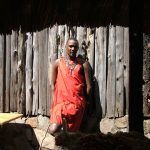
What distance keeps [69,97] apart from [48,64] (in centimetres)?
73

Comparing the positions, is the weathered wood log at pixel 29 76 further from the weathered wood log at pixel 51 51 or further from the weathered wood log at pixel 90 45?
the weathered wood log at pixel 90 45

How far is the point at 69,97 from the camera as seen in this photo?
8.76 m

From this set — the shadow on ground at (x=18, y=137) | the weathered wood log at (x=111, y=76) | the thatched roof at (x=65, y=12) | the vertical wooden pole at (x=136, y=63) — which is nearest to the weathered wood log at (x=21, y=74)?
→ the shadow on ground at (x=18, y=137)

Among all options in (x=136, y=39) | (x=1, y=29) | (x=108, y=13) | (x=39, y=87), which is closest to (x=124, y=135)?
(x=136, y=39)

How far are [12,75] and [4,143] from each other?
3.78 ft

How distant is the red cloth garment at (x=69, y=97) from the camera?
867 cm

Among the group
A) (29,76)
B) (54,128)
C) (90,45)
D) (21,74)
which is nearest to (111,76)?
(90,45)

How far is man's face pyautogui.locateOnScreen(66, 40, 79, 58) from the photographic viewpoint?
28.4 feet

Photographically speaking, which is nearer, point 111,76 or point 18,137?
point 111,76

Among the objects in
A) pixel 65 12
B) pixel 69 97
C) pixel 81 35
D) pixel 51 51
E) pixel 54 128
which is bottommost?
pixel 54 128

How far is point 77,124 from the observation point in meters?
8.73

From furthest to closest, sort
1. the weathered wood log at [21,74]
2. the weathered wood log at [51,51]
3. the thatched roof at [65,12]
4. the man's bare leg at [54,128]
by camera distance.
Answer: the weathered wood log at [21,74] → the weathered wood log at [51,51] → the man's bare leg at [54,128] → the thatched roof at [65,12]

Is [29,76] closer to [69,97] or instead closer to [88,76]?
[69,97]

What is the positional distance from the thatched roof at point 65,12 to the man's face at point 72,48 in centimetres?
285
